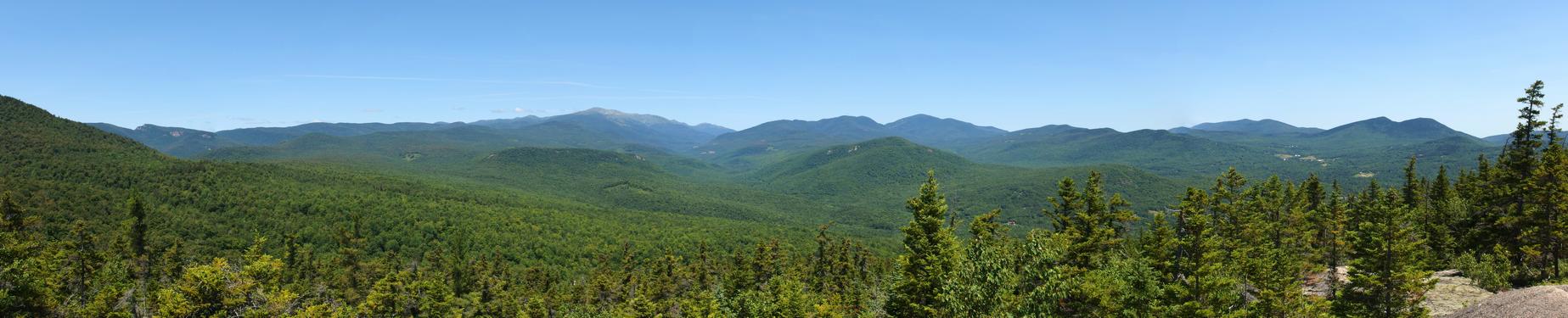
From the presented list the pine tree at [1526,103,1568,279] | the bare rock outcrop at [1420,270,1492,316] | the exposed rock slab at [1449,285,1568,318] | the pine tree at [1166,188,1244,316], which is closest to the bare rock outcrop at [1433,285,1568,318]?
the exposed rock slab at [1449,285,1568,318]

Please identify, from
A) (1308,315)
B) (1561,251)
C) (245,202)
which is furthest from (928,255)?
(245,202)

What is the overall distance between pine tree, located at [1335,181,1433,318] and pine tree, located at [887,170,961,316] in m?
22.3

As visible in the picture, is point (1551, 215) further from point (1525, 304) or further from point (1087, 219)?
point (1087, 219)

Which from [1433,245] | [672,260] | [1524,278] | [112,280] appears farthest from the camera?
[672,260]

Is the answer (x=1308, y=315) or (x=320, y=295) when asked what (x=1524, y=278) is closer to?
(x=1308, y=315)

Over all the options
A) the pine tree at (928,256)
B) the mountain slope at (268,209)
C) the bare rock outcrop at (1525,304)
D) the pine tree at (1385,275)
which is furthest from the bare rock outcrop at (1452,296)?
the mountain slope at (268,209)

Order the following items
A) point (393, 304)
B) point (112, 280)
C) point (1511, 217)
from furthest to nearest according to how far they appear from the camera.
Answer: point (393, 304), point (112, 280), point (1511, 217)

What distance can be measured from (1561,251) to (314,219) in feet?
529

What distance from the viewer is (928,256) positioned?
25984 mm

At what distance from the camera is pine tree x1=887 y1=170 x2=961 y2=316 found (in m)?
25.6

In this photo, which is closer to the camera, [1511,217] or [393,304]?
[1511,217]

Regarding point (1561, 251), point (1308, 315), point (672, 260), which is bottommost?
point (672, 260)

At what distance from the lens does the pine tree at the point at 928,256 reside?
2562 cm

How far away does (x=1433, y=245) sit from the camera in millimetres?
47875
